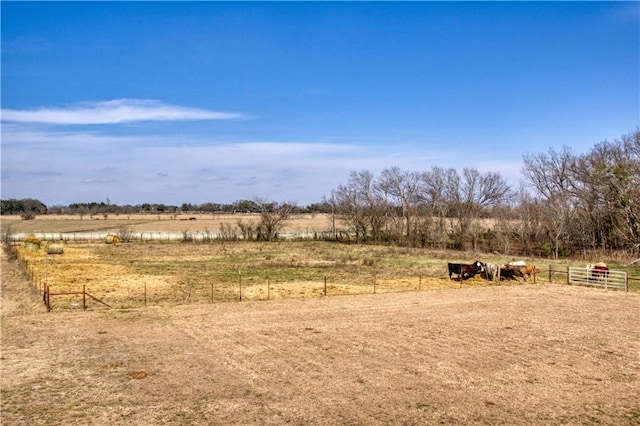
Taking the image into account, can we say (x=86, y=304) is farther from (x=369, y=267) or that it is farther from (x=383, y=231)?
(x=383, y=231)

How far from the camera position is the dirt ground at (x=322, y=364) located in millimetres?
10461

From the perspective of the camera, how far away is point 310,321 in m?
18.8

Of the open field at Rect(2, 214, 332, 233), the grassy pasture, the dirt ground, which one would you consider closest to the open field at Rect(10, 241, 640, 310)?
the grassy pasture

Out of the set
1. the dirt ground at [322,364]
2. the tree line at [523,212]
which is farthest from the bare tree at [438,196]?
the dirt ground at [322,364]

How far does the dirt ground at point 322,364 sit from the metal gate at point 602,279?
595 centimetres

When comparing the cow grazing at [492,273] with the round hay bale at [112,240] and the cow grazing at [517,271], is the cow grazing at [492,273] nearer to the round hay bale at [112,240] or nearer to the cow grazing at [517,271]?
the cow grazing at [517,271]

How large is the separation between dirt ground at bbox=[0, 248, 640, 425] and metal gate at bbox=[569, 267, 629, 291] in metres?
5.95

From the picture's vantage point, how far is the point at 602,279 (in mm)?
27578

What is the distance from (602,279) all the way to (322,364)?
64.9 ft

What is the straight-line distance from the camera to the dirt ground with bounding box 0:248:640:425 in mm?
10461

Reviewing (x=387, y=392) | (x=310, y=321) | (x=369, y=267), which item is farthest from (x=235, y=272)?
(x=387, y=392)

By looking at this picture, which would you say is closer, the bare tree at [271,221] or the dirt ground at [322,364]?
the dirt ground at [322,364]

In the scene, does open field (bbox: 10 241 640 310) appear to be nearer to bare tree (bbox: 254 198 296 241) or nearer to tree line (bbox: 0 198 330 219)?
bare tree (bbox: 254 198 296 241)

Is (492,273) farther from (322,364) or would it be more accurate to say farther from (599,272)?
(322,364)
